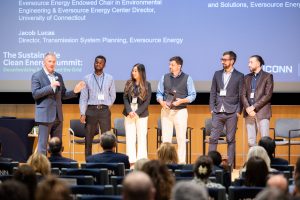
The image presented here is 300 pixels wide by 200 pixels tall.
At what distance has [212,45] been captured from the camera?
1124 cm

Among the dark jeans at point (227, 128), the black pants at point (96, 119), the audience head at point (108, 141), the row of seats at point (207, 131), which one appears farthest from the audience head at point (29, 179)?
the row of seats at point (207, 131)

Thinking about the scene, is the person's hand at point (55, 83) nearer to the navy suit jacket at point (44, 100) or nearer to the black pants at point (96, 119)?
the navy suit jacket at point (44, 100)

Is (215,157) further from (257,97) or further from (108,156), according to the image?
(257,97)

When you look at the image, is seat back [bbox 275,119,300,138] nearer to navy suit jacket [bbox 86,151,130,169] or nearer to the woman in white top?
the woman in white top

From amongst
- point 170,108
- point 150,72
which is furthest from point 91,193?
point 150,72

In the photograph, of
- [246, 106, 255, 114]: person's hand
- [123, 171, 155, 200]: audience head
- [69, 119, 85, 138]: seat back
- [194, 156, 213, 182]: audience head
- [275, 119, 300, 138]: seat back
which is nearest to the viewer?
[123, 171, 155, 200]: audience head

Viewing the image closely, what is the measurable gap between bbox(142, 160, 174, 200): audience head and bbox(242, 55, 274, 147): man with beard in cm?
474

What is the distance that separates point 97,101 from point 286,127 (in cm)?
309

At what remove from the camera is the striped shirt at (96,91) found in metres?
10.0

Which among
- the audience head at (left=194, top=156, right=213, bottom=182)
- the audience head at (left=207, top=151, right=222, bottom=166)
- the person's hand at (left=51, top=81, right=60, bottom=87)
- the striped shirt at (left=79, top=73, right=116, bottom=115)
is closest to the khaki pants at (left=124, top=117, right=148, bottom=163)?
the striped shirt at (left=79, top=73, right=116, bottom=115)

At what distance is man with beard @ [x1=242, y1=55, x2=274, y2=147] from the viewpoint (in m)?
9.80

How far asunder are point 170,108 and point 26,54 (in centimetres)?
288

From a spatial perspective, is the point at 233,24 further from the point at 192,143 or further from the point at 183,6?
the point at 192,143

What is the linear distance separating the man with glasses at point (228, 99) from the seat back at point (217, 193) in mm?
4596
